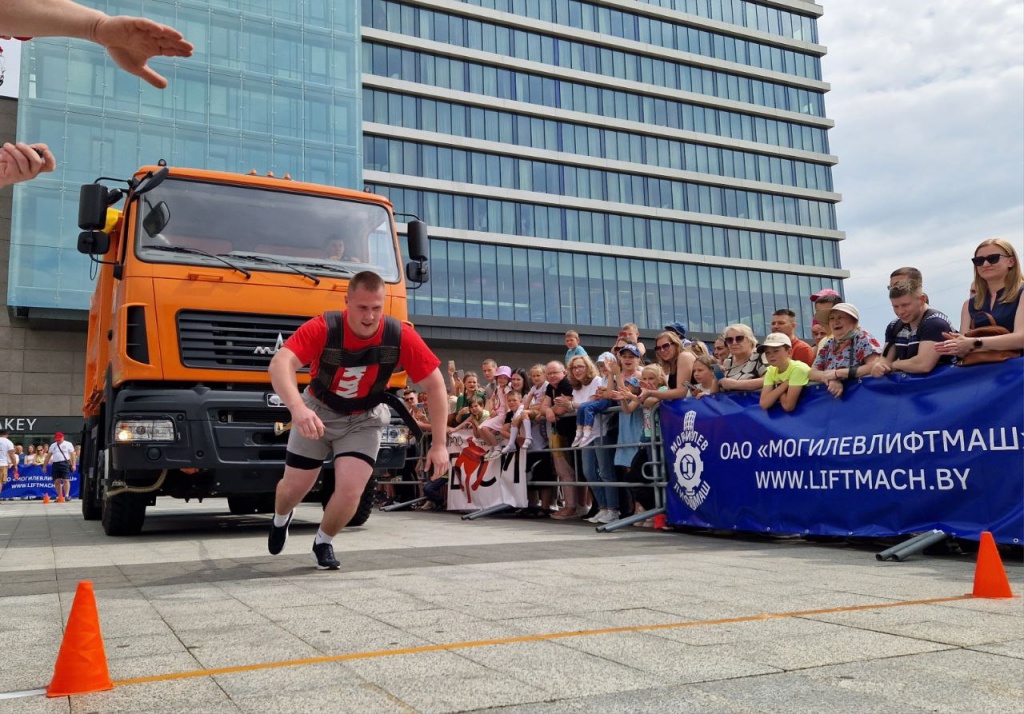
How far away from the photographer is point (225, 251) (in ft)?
28.3

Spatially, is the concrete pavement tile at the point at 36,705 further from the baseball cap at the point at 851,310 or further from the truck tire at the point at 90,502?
the truck tire at the point at 90,502

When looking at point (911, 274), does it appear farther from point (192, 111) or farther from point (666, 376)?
point (192, 111)

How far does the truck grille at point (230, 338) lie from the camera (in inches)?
324

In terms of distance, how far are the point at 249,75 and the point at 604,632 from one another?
39218 millimetres

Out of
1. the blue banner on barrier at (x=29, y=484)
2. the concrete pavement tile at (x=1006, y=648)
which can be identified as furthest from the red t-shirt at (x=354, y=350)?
the blue banner on barrier at (x=29, y=484)

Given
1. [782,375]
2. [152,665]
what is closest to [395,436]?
[782,375]

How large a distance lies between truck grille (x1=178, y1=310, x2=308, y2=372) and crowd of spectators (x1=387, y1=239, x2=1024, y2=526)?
379cm

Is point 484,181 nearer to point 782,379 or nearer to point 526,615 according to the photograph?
point 782,379

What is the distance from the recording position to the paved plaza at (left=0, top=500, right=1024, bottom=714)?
2807 millimetres

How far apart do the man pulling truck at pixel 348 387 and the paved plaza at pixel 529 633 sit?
0.53m

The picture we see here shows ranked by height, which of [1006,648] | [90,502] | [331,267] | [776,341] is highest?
[331,267]

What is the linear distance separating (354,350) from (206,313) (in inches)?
119

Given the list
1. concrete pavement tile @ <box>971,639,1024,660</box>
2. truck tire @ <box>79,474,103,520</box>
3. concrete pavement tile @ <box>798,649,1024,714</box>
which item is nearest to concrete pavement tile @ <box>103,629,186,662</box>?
concrete pavement tile @ <box>798,649,1024,714</box>

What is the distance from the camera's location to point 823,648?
3422 millimetres
